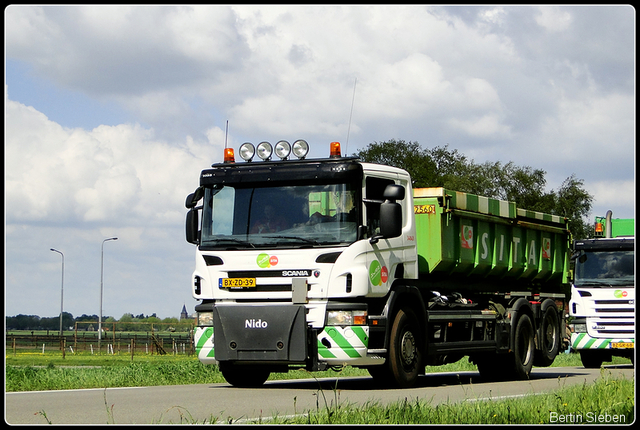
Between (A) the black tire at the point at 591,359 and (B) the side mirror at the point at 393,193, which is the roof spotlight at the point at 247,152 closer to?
(B) the side mirror at the point at 393,193

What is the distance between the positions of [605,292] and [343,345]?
1134 cm

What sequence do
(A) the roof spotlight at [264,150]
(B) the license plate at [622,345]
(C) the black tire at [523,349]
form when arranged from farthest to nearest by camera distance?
1. (B) the license plate at [622,345]
2. (C) the black tire at [523,349]
3. (A) the roof spotlight at [264,150]

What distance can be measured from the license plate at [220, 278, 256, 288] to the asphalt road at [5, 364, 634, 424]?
1.42 metres

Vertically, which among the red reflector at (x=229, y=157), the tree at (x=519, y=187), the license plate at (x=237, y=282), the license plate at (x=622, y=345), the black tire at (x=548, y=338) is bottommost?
the license plate at (x=622, y=345)

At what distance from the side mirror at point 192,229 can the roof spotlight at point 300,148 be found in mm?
1652

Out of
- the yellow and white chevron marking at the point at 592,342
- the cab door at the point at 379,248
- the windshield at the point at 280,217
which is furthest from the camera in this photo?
the yellow and white chevron marking at the point at 592,342

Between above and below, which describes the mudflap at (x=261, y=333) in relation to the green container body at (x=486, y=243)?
below

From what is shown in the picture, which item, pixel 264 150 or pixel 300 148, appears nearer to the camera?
pixel 300 148

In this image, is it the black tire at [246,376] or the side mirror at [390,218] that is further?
the black tire at [246,376]

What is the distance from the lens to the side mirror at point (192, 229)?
42.2 ft

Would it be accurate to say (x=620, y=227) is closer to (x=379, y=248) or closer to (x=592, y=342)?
(x=592, y=342)

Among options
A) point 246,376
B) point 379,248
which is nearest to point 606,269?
point 379,248

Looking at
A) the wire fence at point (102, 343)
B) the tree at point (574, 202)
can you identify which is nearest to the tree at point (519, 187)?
the tree at point (574, 202)

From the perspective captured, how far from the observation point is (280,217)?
40.3 ft
